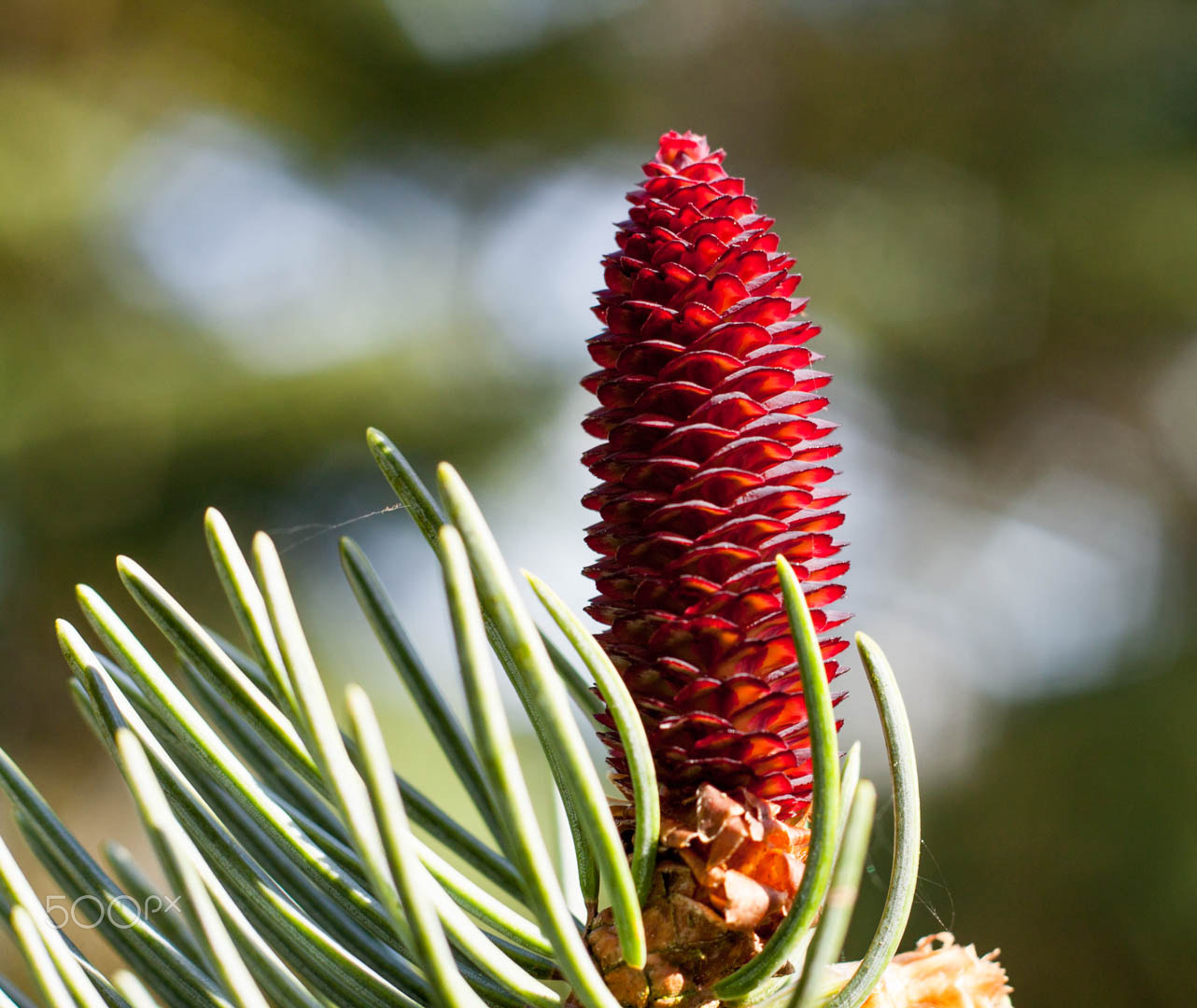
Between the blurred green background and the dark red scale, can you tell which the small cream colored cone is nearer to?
the dark red scale

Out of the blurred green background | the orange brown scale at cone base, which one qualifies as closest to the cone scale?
the orange brown scale at cone base

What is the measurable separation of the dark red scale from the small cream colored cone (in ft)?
0.22

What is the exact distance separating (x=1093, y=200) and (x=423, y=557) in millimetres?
1401

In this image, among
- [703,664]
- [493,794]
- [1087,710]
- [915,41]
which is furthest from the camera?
[915,41]

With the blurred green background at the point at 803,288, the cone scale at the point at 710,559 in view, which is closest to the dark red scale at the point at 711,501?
the cone scale at the point at 710,559

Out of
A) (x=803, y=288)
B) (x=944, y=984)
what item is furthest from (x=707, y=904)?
(x=803, y=288)

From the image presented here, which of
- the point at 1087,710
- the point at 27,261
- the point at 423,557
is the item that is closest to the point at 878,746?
the point at 1087,710

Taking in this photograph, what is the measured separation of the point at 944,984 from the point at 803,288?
5.72ft

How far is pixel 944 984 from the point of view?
343 millimetres

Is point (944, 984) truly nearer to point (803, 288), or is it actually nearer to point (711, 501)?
point (711, 501)

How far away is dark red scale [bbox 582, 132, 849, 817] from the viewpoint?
34 cm

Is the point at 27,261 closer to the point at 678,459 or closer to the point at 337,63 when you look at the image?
the point at 337,63

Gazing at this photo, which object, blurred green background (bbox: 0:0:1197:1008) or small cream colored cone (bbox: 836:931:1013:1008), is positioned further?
blurred green background (bbox: 0:0:1197:1008)

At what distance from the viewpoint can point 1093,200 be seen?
1805 mm
